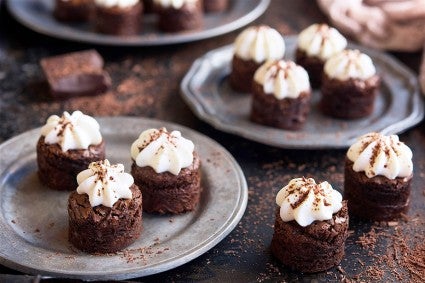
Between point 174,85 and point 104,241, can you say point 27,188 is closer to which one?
point 104,241

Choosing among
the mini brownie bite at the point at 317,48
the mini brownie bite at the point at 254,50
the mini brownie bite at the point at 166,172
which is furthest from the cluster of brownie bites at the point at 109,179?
the mini brownie bite at the point at 317,48

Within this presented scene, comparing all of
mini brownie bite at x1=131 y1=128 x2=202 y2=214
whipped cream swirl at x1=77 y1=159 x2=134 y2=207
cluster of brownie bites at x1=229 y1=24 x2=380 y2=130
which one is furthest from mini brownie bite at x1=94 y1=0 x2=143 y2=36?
whipped cream swirl at x1=77 y1=159 x2=134 y2=207

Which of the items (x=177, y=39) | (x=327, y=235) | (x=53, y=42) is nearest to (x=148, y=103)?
(x=177, y=39)

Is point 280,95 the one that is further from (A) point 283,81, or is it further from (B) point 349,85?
(B) point 349,85

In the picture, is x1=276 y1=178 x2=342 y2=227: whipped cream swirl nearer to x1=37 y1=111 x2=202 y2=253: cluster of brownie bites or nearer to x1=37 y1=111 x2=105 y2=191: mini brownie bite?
x1=37 y1=111 x2=202 y2=253: cluster of brownie bites

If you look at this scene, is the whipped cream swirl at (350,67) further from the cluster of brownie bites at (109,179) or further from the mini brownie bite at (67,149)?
the mini brownie bite at (67,149)

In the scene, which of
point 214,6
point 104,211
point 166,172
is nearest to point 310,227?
point 166,172
